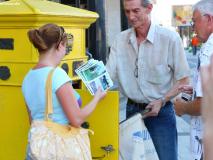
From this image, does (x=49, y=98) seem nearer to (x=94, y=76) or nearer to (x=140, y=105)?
(x=94, y=76)

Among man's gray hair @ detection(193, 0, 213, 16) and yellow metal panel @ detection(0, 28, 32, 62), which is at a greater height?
man's gray hair @ detection(193, 0, 213, 16)

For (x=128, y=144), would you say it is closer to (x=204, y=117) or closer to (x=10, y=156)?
(x=10, y=156)

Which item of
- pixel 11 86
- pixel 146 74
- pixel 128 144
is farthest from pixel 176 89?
pixel 11 86

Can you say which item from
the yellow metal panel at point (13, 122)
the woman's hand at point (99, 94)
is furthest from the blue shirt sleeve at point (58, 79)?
the yellow metal panel at point (13, 122)

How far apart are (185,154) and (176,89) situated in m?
A: 2.97

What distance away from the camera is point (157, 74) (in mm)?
3395

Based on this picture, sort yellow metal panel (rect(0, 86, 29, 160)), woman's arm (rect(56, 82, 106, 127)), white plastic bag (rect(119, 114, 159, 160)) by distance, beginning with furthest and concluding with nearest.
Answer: yellow metal panel (rect(0, 86, 29, 160)) < white plastic bag (rect(119, 114, 159, 160)) < woman's arm (rect(56, 82, 106, 127))

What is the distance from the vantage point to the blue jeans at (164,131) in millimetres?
3416

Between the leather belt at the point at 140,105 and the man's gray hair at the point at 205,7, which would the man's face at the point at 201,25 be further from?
the leather belt at the point at 140,105

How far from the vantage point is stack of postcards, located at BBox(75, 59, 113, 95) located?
302 centimetres

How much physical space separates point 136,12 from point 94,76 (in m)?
0.58

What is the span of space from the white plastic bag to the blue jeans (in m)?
0.21

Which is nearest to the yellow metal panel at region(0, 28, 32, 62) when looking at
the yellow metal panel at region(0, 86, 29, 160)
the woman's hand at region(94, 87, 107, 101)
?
the yellow metal panel at region(0, 86, 29, 160)

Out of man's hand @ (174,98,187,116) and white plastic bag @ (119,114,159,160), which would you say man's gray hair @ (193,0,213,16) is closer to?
man's hand @ (174,98,187,116)
